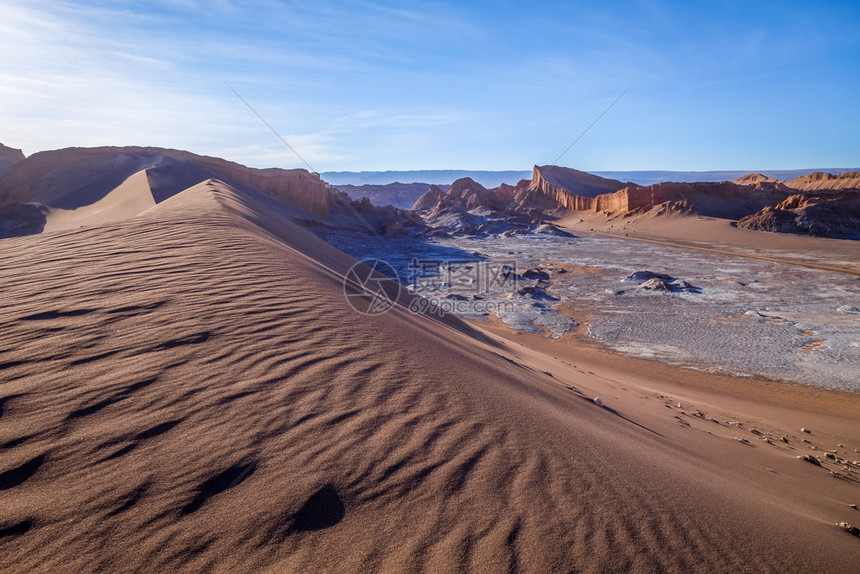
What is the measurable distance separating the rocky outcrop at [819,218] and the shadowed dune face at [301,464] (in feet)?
109

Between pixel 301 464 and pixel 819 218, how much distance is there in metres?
36.6

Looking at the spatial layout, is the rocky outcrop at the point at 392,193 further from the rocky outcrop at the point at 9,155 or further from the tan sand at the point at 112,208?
the tan sand at the point at 112,208

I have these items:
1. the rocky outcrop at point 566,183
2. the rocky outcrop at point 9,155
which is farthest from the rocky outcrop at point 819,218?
the rocky outcrop at point 9,155

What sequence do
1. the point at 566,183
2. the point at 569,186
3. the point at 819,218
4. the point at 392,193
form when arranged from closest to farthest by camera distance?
1. the point at 819,218
2. the point at 569,186
3. the point at 566,183
4. the point at 392,193

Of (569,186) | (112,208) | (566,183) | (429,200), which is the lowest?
(112,208)

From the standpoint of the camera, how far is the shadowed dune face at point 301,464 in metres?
1.63

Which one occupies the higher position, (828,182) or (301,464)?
(828,182)

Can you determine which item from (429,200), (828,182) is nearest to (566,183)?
(429,200)

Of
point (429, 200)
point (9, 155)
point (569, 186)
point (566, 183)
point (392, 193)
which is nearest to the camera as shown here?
point (9, 155)

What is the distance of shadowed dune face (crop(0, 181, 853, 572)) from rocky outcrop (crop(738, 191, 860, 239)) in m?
33.3

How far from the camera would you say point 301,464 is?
6.64 ft

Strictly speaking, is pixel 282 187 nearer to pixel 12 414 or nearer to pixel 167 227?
pixel 167 227

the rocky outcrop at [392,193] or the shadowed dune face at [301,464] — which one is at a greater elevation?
the rocky outcrop at [392,193]

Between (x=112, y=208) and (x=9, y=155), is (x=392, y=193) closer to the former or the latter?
(x=9, y=155)
